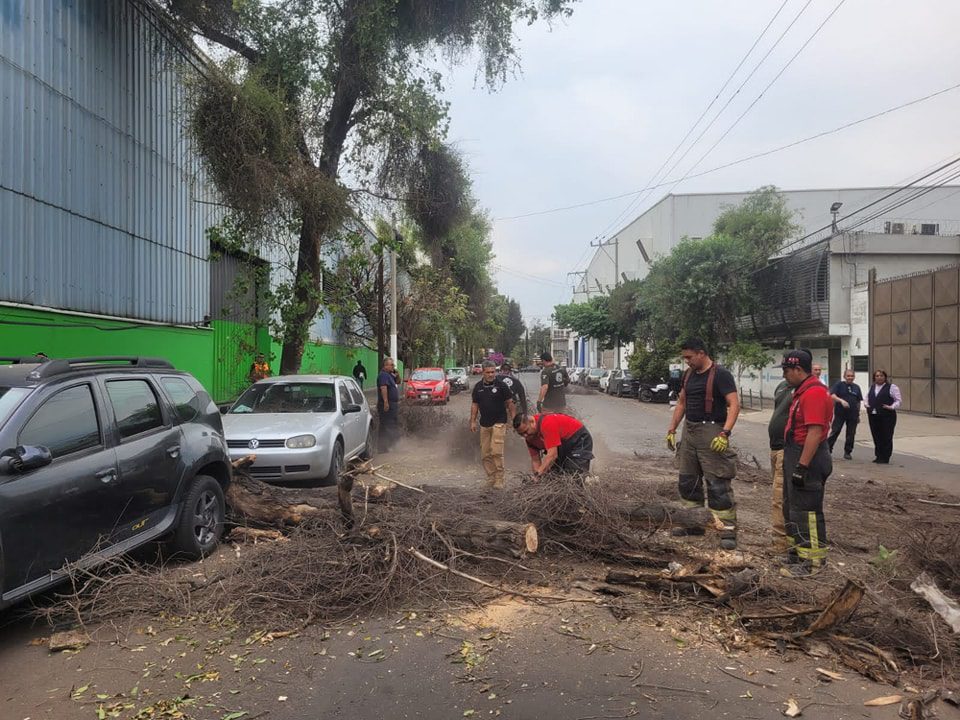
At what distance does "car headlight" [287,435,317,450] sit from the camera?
809 cm

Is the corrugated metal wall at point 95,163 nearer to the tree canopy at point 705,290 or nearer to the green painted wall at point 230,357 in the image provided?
the green painted wall at point 230,357

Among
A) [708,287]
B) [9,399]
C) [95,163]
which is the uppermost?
[95,163]

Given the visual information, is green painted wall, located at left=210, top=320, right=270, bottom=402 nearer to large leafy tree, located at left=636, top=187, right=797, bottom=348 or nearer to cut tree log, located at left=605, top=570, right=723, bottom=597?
cut tree log, located at left=605, top=570, right=723, bottom=597

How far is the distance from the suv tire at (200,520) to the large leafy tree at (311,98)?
7.26 meters

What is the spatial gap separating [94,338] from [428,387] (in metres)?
15.5

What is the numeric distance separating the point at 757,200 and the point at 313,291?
29.0 meters

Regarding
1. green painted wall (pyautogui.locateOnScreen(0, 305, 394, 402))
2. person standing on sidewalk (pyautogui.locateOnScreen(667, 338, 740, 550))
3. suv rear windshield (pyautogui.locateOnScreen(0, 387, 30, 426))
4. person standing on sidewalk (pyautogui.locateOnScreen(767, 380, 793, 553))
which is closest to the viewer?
suv rear windshield (pyautogui.locateOnScreen(0, 387, 30, 426))

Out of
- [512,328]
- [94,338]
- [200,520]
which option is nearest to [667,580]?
[200,520]

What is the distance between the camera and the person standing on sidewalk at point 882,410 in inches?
434

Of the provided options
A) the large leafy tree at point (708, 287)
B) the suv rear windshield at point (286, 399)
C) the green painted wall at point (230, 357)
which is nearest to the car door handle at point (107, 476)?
the suv rear windshield at point (286, 399)

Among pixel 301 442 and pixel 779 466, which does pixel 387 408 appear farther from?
pixel 779 466

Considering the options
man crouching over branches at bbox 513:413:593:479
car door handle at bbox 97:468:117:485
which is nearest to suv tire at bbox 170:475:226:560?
car door handle at bbox 97:468:117:485

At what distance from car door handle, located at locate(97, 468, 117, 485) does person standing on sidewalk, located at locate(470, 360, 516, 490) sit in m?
4.30

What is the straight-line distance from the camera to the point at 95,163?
1160 cm
